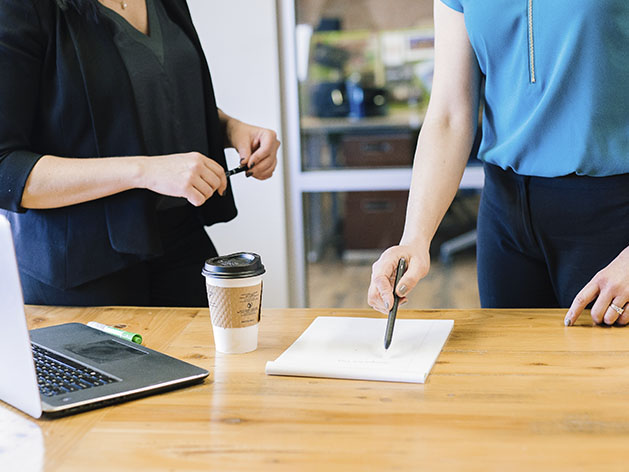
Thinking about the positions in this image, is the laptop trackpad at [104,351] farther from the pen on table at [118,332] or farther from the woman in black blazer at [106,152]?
the woman in black blazer at [106,152]

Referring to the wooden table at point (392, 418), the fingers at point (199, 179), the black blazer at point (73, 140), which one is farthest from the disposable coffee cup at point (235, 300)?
the black blazer at point (73, 140)

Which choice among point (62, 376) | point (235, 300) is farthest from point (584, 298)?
point (62, 376)

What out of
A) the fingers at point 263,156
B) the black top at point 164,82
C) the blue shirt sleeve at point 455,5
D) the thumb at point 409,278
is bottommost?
the thumb at point 409,278

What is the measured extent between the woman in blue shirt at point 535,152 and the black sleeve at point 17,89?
717 mm

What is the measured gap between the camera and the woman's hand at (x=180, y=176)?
1.43 metres

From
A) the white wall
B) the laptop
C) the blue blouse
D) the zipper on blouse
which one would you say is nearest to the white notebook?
the laptop

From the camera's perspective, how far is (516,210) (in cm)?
143

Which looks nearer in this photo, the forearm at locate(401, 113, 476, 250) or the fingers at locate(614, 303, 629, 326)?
the fingers at locate(614, 303, 629, 326)

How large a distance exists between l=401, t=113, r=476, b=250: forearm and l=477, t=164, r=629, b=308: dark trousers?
0.27ft

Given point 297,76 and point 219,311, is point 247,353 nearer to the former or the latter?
point 219,311

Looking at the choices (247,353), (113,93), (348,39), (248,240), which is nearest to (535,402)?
(247,353)

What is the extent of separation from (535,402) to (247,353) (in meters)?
0.45

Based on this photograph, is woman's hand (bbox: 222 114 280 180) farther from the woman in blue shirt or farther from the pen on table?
the pen on table

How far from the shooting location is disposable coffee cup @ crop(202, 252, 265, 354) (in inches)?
45.0
